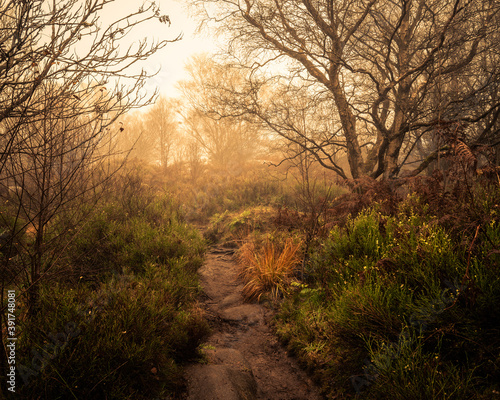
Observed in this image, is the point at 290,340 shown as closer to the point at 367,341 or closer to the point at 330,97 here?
the point at 367,341

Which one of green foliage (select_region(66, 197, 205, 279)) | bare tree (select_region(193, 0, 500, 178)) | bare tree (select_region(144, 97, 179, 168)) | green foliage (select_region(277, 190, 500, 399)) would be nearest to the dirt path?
green foliage (select_region(277, 190, 500, 399))

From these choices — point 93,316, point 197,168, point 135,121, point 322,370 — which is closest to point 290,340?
point 322,370

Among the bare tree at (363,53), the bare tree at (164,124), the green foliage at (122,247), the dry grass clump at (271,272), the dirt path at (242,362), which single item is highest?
the bare tree at (164,124)

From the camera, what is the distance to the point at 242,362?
3396 mm

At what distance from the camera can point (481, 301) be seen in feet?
7.91

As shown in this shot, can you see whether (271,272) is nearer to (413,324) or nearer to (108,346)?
(413,324)

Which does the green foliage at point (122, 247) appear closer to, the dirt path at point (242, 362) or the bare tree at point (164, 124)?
the dirt path at point (242, 362)

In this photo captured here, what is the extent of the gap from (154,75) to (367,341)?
358cm

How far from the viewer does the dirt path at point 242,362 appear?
2.81m

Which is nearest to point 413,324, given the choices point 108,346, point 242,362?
point 242,362

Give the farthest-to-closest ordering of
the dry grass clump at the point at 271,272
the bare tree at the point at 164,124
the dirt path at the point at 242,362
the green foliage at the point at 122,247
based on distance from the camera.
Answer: the bare tree at the point at 164,124
the dry grass clump at the point at 271,272
the green foliage at the point at 122,247
the dirt path at the point at 242,362

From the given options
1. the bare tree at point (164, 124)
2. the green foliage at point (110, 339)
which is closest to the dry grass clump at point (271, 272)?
the green foliage at point (110, 339)

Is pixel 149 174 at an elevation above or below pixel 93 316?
above

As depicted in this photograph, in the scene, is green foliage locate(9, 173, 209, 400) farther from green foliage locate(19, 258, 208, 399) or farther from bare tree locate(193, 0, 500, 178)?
bare tree locate(193, 0, 500, 178)
